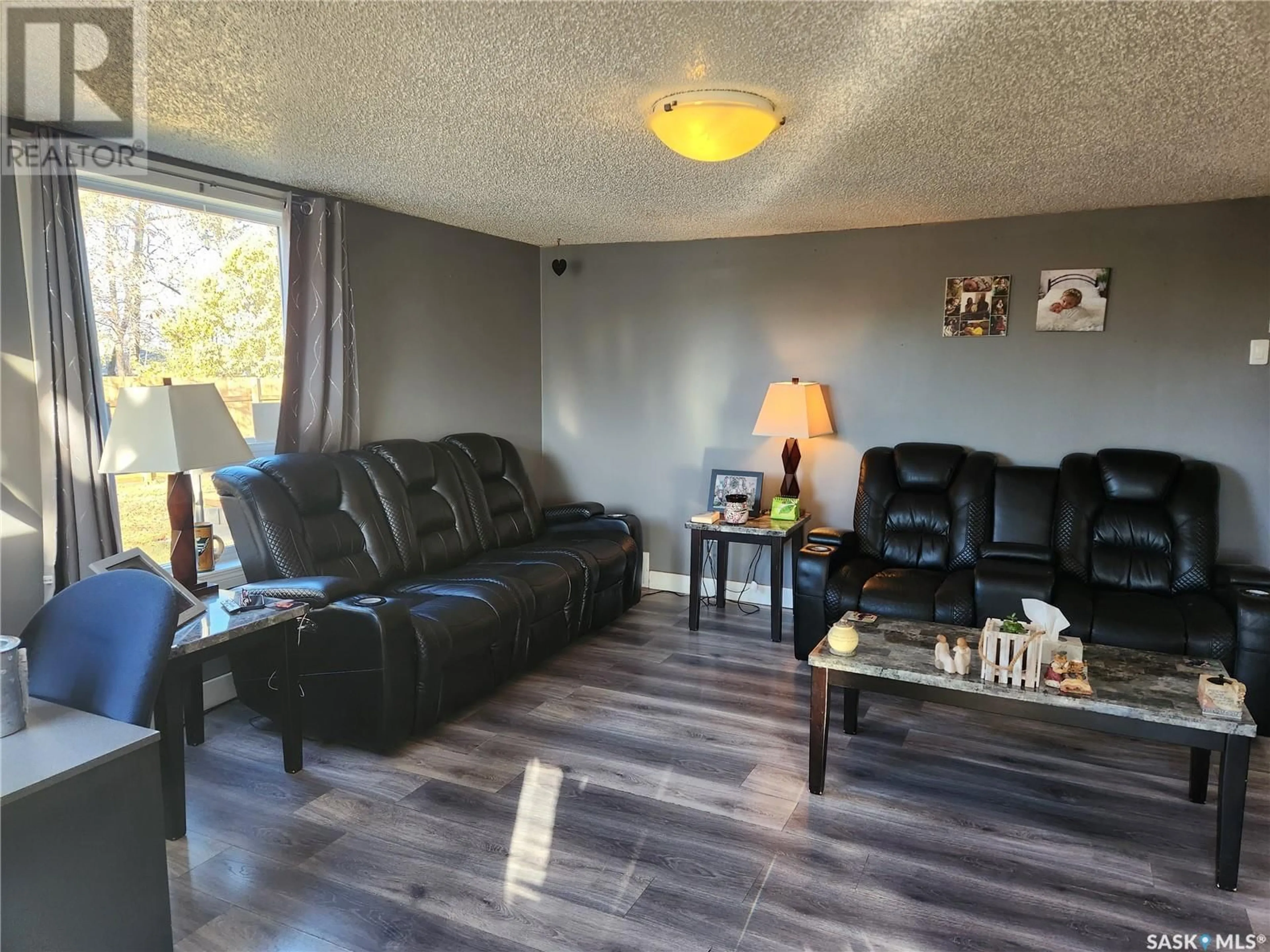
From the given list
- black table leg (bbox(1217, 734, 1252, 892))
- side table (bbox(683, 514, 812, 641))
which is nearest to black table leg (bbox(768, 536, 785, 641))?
side table (bbox(683, 514, 812, 641))

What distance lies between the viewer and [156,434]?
2.74 m

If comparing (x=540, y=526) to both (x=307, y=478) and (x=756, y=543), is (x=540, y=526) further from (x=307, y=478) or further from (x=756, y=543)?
(x=307, y=478)

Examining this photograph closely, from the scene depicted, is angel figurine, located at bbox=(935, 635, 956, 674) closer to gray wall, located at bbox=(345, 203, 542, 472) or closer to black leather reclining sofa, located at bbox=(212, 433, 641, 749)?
black leather reclining sofa, located at bbox=(212, 433, 641, 749)

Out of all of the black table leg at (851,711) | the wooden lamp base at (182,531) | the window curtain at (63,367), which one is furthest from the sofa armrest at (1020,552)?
the window curtain at (63,367)

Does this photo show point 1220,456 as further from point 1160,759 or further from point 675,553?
point 675,553

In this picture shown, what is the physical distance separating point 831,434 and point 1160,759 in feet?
7.98

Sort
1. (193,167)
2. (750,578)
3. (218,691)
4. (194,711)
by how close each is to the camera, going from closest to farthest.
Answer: (194,711) → (193,167) → (218,691) → (750,578)

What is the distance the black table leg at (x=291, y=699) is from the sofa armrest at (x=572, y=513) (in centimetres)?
225

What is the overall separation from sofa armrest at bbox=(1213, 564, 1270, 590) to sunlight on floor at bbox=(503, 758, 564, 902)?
3.08 m

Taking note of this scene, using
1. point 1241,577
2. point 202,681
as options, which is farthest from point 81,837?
point 1241,577

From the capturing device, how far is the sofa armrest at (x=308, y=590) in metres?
2.95

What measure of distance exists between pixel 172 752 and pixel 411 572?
154 cm

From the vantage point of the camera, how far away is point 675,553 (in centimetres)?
549

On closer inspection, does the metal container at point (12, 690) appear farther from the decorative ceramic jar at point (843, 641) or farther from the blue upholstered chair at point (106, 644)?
the decorative ceramic jar at point (843, 641)
